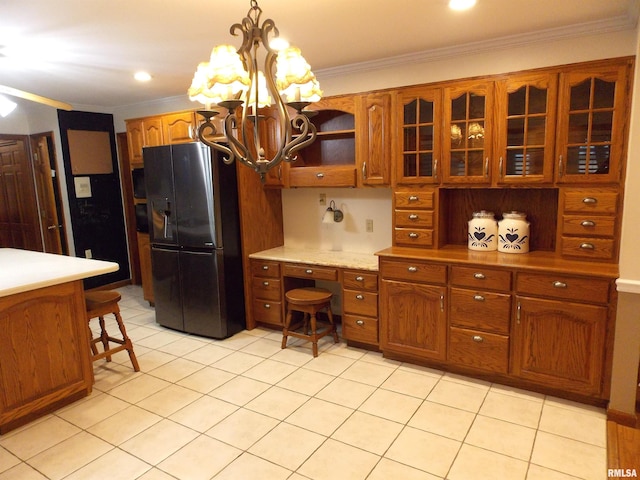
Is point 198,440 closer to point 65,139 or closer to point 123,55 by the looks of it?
point 123,55

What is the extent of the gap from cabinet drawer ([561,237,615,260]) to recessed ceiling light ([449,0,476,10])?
1.55 metres

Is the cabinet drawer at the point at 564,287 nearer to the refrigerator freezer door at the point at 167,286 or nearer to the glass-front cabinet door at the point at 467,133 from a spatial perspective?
the glass-front cabinet door at the point at 467,133

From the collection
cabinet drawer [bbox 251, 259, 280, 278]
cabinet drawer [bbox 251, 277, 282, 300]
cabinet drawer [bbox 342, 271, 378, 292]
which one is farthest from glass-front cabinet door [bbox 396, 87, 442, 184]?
cabinet drawer [bbox 251, 277, 282, 300]

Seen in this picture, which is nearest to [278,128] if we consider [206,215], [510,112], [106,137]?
[206,215]

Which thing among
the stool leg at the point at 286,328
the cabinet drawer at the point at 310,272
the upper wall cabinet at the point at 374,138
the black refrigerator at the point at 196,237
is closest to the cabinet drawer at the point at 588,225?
the upper wall cabinet at the point at 374,138

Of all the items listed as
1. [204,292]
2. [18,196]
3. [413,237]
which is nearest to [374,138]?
[413,237]

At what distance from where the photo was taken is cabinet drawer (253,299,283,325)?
153 inches

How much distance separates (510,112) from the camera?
9.27 feet

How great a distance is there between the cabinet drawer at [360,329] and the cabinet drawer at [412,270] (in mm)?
449

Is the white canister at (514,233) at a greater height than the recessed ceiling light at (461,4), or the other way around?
the recessed ceiling light at (461,4)

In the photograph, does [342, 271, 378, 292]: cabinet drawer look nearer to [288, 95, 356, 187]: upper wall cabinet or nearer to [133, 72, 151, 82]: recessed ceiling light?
[288, 95, 356, 187]: upper wall cabinet

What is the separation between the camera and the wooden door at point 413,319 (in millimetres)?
3021

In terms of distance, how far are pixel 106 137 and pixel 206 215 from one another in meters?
2.64

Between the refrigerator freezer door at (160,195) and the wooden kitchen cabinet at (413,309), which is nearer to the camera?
the wooden kitchen cabinet at (413,309)
